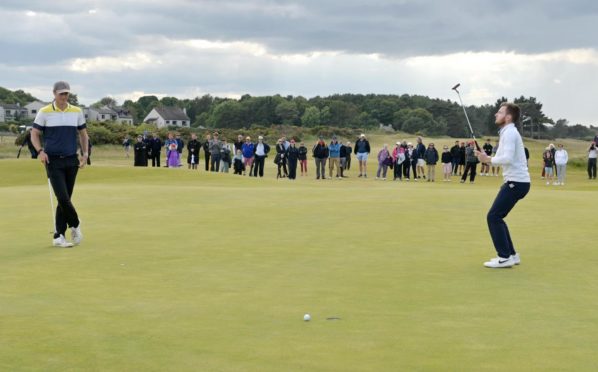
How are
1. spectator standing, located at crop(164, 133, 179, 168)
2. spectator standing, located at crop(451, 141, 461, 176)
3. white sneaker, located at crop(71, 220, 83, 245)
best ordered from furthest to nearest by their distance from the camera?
spectator standing, located at crop(451, 141, 461, 176), spectator standing, located at crop(164, 133, 179, 168), white sneaker, located at crop(71, 220, 83, 245)

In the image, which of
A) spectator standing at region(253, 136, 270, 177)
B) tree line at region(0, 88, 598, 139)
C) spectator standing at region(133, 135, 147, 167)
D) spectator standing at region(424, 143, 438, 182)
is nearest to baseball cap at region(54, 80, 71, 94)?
spectator standing at region(253, 136, 270, 177)

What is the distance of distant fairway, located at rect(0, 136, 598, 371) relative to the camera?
6.35 meters

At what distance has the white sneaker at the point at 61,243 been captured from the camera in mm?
12844

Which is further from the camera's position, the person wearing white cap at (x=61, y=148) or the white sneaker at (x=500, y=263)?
the person wearing white cap at (x=61, y=148)

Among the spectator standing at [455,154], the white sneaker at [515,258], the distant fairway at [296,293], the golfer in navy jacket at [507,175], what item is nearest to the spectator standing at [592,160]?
the spectator standing at [455,154]

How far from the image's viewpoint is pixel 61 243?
42.1 ft

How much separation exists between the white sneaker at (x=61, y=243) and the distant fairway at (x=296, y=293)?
235mm

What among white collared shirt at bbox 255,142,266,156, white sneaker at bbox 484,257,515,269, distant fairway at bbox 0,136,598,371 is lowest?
distant fairway at bbox 0,136,598,371

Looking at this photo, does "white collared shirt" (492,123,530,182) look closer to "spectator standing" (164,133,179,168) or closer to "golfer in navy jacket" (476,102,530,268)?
"golfer in navy jacket" (476,102,530,268)

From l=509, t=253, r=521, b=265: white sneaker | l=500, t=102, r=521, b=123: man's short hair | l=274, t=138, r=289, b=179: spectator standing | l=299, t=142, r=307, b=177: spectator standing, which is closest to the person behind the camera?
A: l=500, t=102, r=521, b=123: man's short hair

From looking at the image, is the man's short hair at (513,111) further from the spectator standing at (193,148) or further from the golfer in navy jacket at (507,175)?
the spectator standing at (193,148)

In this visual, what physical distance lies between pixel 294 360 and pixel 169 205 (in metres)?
14.7

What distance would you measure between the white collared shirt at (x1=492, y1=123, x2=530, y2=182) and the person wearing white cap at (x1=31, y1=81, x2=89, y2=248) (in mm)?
6660

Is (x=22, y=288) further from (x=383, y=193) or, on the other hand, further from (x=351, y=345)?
(x=383, y=193)
